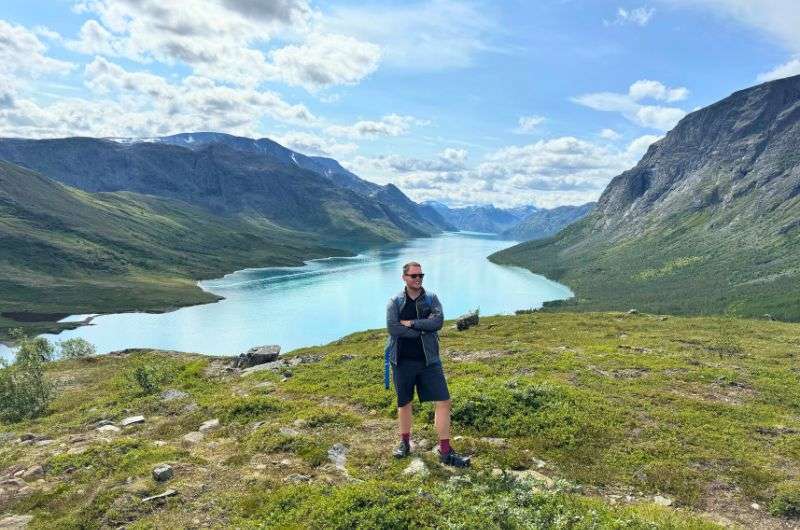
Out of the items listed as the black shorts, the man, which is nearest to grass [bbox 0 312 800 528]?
the man

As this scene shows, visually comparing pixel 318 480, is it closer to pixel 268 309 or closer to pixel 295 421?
pixel 295 421

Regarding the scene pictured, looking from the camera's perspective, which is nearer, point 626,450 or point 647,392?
point 626,450

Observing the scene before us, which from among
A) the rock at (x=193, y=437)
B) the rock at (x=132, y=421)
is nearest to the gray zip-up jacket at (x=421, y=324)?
the rock at (x=193, y=437)

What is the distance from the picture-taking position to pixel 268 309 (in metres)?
182

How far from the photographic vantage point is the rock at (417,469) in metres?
12.7

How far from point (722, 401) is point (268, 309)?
174 metres

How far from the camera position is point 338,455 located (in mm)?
14984

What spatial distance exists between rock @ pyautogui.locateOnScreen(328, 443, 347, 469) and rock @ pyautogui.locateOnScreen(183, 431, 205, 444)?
218 inches

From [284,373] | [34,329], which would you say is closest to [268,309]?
[34,329]

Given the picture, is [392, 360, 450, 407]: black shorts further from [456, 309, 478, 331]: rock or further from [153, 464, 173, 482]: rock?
[456, 309, 478, 331]: rock

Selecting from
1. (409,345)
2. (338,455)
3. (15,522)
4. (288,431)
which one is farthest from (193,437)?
(409,345)

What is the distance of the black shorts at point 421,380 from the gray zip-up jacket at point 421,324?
0.23 metres

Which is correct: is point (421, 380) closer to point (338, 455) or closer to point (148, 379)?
point (338, 455)

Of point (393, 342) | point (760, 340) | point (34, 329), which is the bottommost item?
point (34, 329)
